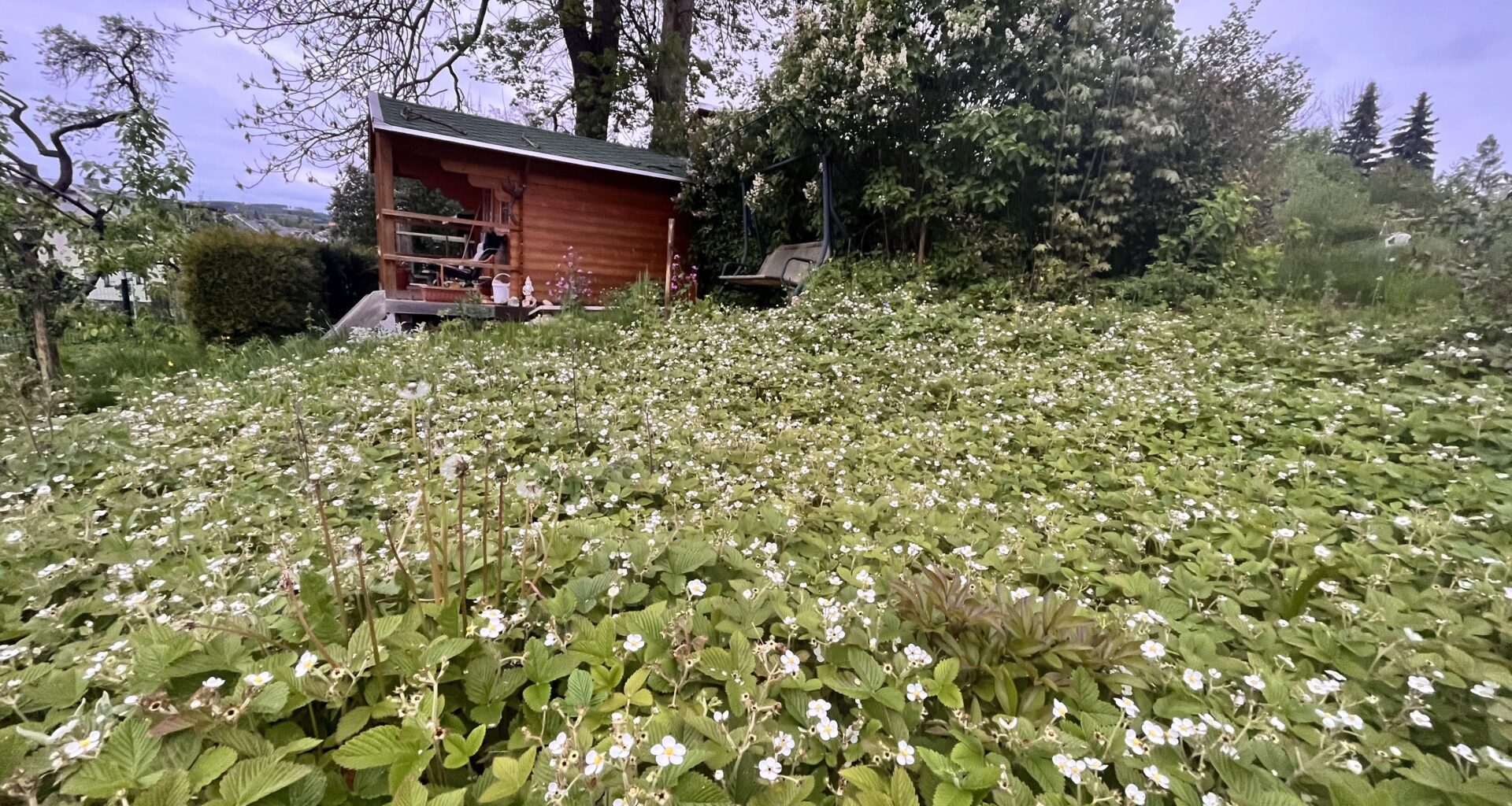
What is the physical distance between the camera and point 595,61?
13.9 meters

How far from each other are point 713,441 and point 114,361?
810 centimetres

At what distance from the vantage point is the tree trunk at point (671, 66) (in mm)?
13188

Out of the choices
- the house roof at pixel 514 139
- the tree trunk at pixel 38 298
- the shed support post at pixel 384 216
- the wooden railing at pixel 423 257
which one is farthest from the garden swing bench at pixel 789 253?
the tree trunk at pixel 38 298

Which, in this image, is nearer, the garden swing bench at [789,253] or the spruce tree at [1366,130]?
the garden swing bench at [789,253]

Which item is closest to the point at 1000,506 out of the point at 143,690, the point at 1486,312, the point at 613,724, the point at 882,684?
the point at 882,684

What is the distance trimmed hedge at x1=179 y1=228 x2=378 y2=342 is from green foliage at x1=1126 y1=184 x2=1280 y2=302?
1182 centimetres

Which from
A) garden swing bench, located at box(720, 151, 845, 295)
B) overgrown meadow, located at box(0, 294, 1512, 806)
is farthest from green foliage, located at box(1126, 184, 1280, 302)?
garden swing bench, located at box(720, 151, 845, 295)

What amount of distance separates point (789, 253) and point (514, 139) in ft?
16.7

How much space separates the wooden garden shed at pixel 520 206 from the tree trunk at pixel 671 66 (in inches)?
52.1

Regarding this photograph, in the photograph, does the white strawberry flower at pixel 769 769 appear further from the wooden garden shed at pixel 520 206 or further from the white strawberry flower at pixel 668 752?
the wooden garden shed at pixel 520 206

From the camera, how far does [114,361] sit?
6977 mm

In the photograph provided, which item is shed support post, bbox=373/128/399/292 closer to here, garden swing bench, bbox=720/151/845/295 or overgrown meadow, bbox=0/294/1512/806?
garden swing bench, bbox=720/151/845/295

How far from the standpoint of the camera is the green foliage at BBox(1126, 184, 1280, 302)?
22.2 ft

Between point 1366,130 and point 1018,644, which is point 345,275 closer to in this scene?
point 1018,644
